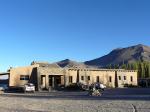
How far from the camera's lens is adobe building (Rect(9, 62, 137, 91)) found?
217 feet

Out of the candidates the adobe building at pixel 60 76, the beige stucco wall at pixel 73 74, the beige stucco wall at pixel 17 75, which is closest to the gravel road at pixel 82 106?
the adobe building at pixel 60 76

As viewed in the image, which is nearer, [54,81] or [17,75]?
[17,75]

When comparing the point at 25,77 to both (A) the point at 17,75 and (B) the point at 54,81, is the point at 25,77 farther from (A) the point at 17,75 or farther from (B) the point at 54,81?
(B) the point at 54,81

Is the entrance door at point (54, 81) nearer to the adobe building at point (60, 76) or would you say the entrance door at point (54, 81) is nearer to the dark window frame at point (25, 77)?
the adobe building at point (60, 76)

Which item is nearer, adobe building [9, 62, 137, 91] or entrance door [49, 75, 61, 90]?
adobe building [9, 62, 137, 91]

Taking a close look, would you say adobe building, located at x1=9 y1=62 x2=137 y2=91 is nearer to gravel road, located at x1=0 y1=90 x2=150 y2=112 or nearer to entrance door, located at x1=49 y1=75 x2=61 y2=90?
entrance door, located at x1=49 y1=75 x2=61 y2=90

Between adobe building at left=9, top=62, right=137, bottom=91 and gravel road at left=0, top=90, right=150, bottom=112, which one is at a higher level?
adobe building at left=9, top=62, right=137, bottom=91

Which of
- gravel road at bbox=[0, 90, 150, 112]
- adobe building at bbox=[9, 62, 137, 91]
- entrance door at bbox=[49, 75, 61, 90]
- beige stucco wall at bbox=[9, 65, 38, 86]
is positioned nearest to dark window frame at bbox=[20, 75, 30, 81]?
adobe building at bbox=[9, 62, 137, 91]

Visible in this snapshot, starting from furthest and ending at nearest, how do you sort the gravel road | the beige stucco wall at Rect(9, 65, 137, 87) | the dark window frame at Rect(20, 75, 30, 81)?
the dark window frame at Rect(20, 75, 30, 81), the beige stucco wall at Rect(9, 65, 137, 87), the gravel road

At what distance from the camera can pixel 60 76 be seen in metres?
71.9

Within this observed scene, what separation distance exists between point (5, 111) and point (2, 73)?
44468mm

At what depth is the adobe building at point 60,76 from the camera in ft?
217

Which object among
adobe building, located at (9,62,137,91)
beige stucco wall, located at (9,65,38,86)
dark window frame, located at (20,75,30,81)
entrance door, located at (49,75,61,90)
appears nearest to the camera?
beige stucco wall, located at (9,65,38,86)

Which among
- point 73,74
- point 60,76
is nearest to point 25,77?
point 60,76
